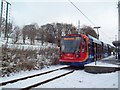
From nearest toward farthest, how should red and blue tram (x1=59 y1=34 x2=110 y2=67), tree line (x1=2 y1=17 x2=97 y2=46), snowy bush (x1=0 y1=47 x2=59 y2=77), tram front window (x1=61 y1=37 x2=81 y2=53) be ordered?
snowy bush (x1=0 y1=47 x2=59 y2=77) < red and blue tram (x1=59 y1=34 x2=110 y2=67) < tram front window (x1=61 y1=37 x2=81 y2=53) < tree line (x1=2 y1=17 x2=97 y2=46)

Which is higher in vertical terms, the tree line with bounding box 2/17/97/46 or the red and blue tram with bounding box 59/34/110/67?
the tree line with bounding box 2/17/97/46

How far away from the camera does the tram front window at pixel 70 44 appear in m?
21.6

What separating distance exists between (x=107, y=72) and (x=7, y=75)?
6.89 meters

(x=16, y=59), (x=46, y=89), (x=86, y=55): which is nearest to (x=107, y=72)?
(x=86, y=55)

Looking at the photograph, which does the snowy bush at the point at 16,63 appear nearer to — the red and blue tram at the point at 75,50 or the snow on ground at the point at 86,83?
the red and blue tram at the point at 75,50

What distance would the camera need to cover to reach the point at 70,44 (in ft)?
71.5

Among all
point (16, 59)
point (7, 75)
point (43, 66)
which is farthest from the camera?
point (43, 66)

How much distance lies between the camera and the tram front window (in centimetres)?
2161

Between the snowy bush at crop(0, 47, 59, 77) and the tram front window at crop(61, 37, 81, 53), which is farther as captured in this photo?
the tram front window at crop(61, 37, 81, 53)

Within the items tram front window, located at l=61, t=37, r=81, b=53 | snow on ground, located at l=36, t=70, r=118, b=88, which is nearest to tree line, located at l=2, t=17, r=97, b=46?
tram front window, located at l=61, t=37, r=81, b=53

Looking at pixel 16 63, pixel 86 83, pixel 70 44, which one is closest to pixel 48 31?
pixel 70 44

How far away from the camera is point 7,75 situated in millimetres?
15781

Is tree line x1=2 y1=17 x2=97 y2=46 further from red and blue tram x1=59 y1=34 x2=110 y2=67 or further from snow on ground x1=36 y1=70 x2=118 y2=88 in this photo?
snow on ground x1=36 y1=70 x2=118 y2=88

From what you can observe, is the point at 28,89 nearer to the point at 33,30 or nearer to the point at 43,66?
the point at 43,66
